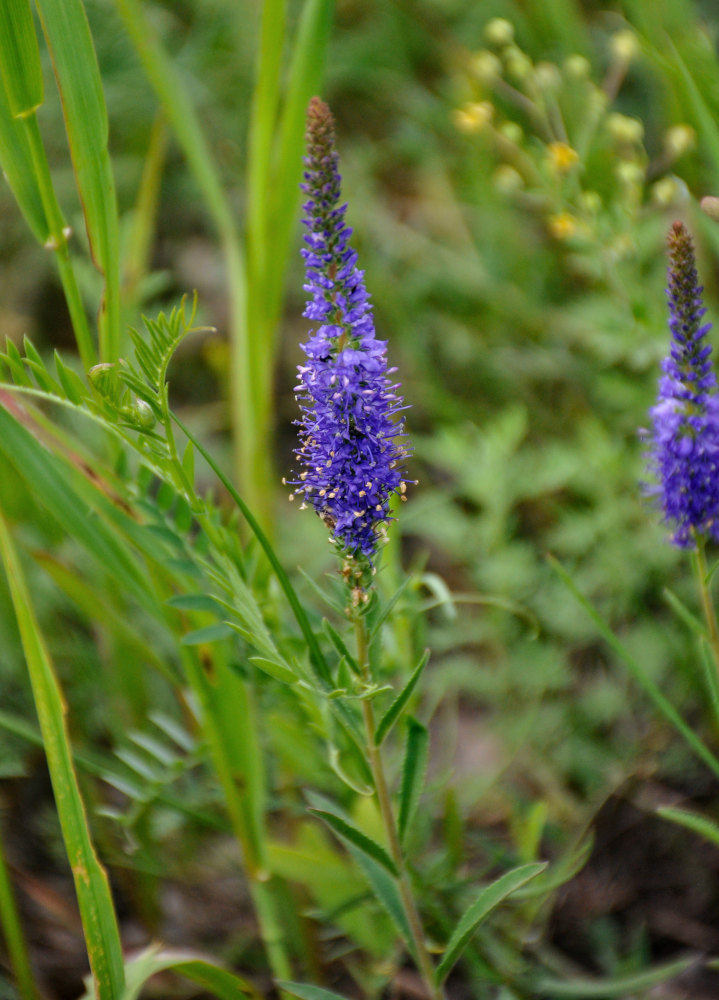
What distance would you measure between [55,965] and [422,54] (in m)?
3.28

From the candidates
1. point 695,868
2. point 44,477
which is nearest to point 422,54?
point 44,477

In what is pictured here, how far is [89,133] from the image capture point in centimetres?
127

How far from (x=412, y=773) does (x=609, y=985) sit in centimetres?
61

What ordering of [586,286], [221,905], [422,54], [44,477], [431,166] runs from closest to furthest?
[44,477] → [221,905] → [586,286] → [431,166] → [422,54]

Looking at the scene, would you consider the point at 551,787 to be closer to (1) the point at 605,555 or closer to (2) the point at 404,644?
(1) the point at 605,555

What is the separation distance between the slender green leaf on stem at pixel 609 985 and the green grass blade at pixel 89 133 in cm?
134

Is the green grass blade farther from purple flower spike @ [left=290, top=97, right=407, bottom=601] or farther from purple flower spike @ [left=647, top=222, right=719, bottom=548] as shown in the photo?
purple flower spike @ [left=647, top=222, right=719, bottom=548]

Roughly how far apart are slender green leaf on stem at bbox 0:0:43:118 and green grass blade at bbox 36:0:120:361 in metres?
0.03

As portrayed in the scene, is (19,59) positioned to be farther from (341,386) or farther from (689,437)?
(689,437)

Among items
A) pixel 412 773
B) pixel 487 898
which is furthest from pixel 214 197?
pixel 487 898

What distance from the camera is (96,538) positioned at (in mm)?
1386

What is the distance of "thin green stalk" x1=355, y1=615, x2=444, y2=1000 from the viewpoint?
1.09 metres

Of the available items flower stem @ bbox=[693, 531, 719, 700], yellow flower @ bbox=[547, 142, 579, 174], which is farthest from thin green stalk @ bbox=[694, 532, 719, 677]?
yellow flower @ bbox=[547, 142, 579, 174]

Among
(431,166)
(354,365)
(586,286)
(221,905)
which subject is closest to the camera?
(354,365)
